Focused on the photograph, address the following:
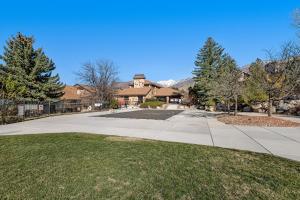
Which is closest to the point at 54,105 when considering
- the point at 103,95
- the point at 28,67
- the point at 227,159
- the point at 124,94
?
the point at 28,67

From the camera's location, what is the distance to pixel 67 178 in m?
4.61

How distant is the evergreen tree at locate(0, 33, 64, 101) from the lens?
2677cm

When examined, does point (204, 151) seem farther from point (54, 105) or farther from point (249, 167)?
point (54, 105)

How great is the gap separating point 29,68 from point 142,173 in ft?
90.5

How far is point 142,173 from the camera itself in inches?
194

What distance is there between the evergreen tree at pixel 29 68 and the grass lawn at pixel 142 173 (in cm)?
2275

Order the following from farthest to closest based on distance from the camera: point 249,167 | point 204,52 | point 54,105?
1. point 204,52
2. point 54,105
3. point 249,167

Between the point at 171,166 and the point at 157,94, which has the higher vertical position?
the point at 157,94

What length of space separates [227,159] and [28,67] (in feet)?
91.8

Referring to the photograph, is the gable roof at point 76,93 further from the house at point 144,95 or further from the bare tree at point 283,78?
the bare tree at point 283,78

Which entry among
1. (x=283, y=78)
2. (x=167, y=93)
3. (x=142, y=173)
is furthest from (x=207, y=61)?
(x=142, y=173)

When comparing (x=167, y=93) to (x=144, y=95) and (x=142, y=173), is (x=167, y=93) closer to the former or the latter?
(x=144, y=95)

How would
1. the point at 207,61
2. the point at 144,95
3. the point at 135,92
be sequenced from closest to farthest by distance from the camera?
the point at 207,61 → the point at 144,95 → the point at 135,92

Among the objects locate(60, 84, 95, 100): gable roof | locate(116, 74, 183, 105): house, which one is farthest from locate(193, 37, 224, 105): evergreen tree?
locate(60, 84, 95, 100): gable roof
